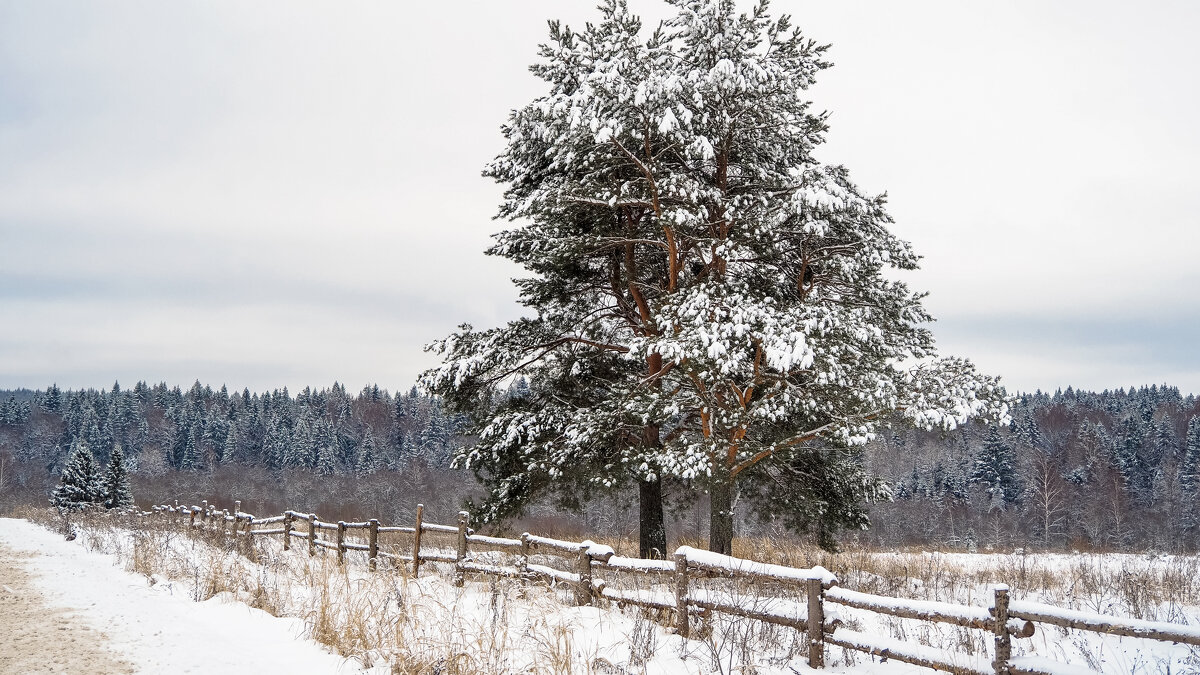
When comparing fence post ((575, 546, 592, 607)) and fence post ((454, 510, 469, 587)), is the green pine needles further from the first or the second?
fence post ((575, 546, 592, 607))

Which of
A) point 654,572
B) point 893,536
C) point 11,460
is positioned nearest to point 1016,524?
point 893,536

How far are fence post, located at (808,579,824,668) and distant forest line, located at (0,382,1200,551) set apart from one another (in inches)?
1155

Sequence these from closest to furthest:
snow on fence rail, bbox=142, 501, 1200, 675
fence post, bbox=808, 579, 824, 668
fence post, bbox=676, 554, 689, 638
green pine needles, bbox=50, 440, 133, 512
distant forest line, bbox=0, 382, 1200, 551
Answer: snow on fence rail, bbox=142, 501, 1200, 675 → fence post, bbox=808, 579, 824, 668 → fence post, bbox=676, 554, 689, 638 → green pine needles, bbox=50, 440, 133, 512 → distant forest line, bbox=0, 382, 1200, 551

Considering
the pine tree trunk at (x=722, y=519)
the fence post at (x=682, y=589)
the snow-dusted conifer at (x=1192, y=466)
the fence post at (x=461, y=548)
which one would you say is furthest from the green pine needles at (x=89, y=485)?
the snow-dusted conifer at (x=1192, y=466)

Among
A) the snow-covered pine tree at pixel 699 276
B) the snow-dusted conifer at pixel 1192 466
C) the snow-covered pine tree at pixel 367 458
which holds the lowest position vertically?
the snow-covered pine tree at pixel 367 458

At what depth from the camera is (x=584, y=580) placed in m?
9.17

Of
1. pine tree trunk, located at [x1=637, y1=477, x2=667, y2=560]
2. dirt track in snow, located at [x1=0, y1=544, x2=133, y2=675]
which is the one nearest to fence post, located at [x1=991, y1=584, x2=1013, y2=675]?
dirt track in snow, located at [x1=0, y1=544, x2=133, y2=675]

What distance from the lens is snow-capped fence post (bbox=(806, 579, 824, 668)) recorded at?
6.75 meters

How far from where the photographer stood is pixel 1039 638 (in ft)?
27.1

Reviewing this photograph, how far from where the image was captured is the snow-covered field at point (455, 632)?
609 centimetres

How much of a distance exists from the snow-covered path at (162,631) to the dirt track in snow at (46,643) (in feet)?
0.06

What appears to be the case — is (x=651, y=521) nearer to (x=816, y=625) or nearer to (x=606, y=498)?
(x=816, y=625)

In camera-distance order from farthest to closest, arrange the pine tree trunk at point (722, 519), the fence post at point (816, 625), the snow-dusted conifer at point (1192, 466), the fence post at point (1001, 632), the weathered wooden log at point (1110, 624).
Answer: the snow-dusted conifer at point (1192, 466) < the pine tree trunk at point (722, 519) < the fence post at point (816, 625) < the fence post at point (1001, 632) < the weathered wooden log at point (1110, 624)

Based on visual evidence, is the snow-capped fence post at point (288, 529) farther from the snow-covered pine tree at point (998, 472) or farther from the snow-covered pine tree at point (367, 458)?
the snow-covered pine tree at point (367, 458)
